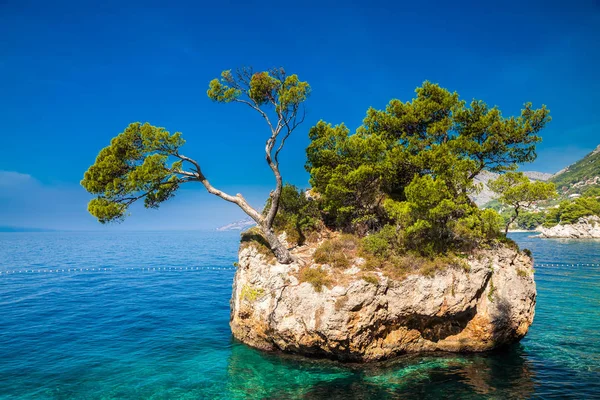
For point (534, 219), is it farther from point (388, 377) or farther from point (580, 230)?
point (388, 377)

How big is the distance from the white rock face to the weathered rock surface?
14046 centimetres

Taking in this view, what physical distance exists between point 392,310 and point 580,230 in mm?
151623

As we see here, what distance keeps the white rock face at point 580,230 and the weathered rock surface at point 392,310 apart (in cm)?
14046

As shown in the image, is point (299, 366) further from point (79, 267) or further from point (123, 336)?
point (79, 267)

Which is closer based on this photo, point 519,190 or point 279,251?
point 519,190

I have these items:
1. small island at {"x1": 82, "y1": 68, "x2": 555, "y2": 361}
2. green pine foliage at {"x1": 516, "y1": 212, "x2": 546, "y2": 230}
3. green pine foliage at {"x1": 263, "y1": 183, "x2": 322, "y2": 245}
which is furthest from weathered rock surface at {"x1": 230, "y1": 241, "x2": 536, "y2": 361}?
green pine foliage at {"x1": 516, "y1": 212, "x2": 546, "y2": 230}

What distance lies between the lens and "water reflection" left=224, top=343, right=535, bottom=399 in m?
15.2

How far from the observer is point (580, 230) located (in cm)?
12762

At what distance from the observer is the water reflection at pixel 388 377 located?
15203 millimetres

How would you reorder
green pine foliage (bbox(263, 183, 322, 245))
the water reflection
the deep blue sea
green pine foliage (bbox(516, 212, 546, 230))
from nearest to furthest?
the water reflection, the deep blue sea, green pine foliage (bbox(263, 183, 322, 245)), green pine foliage (bbox(516, 212, 546, 230))

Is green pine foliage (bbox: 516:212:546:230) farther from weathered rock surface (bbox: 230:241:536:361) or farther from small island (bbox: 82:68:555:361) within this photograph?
weathered rock surface (bbox: 230:241:536:361)

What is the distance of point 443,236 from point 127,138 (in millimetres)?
22102

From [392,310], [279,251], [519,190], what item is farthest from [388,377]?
[519,190]

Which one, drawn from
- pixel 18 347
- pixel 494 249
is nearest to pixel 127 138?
pixel 18 347
